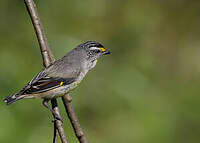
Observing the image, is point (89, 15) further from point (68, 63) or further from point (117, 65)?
point (68, 63)

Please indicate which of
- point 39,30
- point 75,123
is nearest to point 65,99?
point 75,123

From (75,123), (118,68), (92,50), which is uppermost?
(92,50)

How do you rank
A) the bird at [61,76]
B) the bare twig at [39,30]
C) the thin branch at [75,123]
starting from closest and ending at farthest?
the thin branch at [75,123] → the bare twig at [39,30] → the bird at [61,76]

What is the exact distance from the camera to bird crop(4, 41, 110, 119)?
17.7 ft

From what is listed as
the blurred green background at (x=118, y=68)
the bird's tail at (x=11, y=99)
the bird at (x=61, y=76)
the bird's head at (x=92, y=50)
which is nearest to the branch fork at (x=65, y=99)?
the bird at (x=61, y=76)

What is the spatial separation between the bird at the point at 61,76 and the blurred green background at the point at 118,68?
1.15 m

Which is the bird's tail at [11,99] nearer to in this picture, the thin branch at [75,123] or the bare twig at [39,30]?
the thin branch at [75,123]

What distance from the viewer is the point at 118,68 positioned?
8.84 metres

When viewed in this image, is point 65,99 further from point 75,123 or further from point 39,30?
point 39,30

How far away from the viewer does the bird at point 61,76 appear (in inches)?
212

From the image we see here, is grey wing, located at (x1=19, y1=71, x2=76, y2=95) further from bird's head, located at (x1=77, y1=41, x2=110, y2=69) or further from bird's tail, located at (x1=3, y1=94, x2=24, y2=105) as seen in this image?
bird's head, located at (x1=77, y1=41, x2=110, y2=69)

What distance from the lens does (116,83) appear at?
833 centimetres

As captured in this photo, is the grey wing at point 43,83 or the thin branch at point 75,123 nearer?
the thin branch at point 75,123

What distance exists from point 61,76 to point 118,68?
10.5 feet
